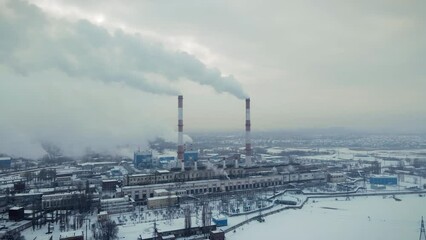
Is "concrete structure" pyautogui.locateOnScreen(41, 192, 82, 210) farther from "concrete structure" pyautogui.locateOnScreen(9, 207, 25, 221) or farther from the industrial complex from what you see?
"concrete structure" pyautogui.locateOnScreen(9, 207, 25, 221)

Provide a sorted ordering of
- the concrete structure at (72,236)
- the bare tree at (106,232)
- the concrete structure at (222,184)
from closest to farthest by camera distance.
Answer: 1. the concrete structure at (72,236)
2. the bare tree at (106,232)
3. the concrete structure at (222,184)

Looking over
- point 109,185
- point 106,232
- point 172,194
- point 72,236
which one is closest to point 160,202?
point 172,194

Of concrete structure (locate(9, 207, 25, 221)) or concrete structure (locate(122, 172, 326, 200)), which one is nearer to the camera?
concrete structure (locate(9, 207, 25, 221))

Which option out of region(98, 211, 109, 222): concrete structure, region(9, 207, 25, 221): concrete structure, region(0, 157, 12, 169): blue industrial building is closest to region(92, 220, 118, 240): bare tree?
region(98, 211, 109, 222): concrete structure

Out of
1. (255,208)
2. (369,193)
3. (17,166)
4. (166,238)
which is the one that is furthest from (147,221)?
(17,166)

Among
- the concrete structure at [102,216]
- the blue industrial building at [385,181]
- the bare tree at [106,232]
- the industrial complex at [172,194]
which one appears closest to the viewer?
the bare tree at [106,232]

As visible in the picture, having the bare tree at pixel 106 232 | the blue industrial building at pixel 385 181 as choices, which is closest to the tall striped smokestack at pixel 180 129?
the bare tree at pixel 106 232

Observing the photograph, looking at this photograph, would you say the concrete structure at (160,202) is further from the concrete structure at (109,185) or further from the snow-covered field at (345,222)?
the concrete structure at (109,185)

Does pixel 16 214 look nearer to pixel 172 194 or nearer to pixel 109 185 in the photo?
pixel 109 185
